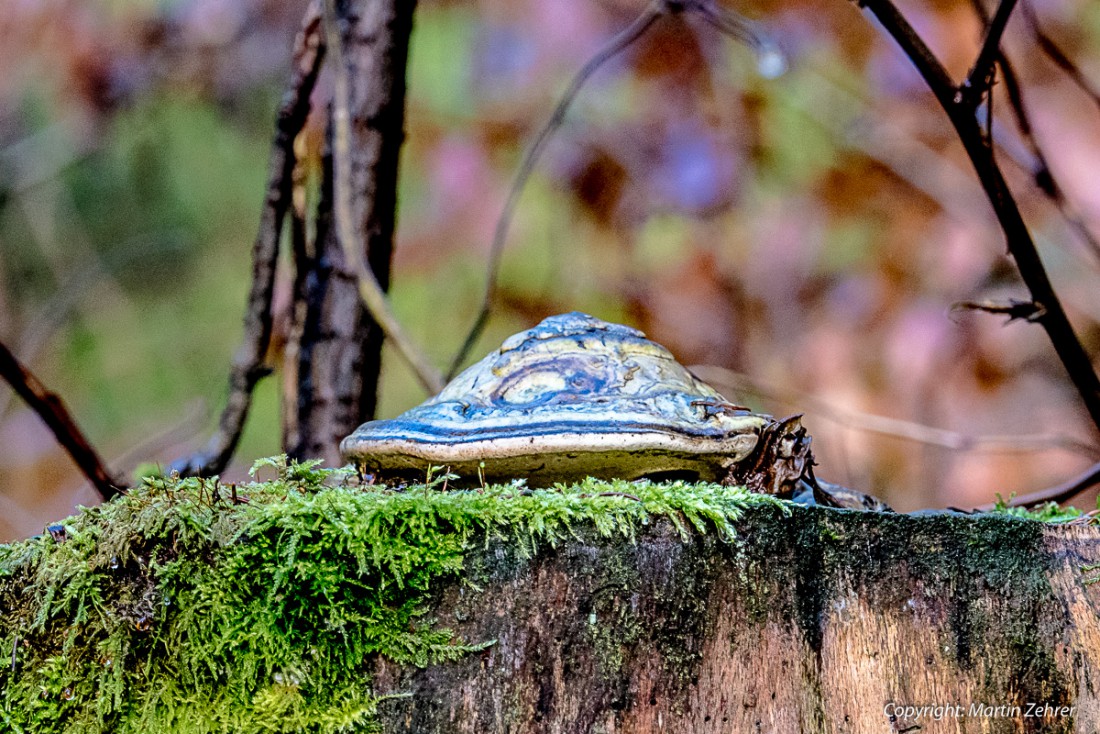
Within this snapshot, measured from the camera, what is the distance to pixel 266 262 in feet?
8.61

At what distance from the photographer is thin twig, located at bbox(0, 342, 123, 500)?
2166 mm

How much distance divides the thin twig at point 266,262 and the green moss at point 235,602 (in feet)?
4.41

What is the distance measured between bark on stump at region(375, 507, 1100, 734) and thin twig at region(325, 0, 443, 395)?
4.40 ft

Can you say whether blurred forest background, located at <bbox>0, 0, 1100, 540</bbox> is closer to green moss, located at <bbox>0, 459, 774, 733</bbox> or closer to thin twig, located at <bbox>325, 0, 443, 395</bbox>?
thin twig, located at <bbox>325, 0, 443, 395</bbox>

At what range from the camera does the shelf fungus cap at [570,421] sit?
1341 mm

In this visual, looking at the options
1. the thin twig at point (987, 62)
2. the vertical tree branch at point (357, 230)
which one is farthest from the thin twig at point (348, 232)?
the thin twig at point (987, 62)

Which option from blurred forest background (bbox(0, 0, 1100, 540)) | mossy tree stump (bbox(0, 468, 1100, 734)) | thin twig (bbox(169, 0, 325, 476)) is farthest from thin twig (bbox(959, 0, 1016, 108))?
blurred forest background (bbox(0, 0, 1100, 540))

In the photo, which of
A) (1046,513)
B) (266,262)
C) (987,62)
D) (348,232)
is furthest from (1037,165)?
(266,262)

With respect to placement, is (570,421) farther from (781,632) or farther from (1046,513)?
(1046,513)

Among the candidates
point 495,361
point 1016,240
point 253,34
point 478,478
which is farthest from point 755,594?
point 253,34

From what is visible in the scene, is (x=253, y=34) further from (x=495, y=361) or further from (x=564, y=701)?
(x=564, y=701)

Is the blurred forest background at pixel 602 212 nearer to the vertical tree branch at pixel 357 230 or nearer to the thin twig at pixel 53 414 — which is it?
the vertical tree branch at pixel 357 230

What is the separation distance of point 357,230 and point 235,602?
168cm

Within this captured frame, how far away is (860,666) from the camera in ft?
4.60
